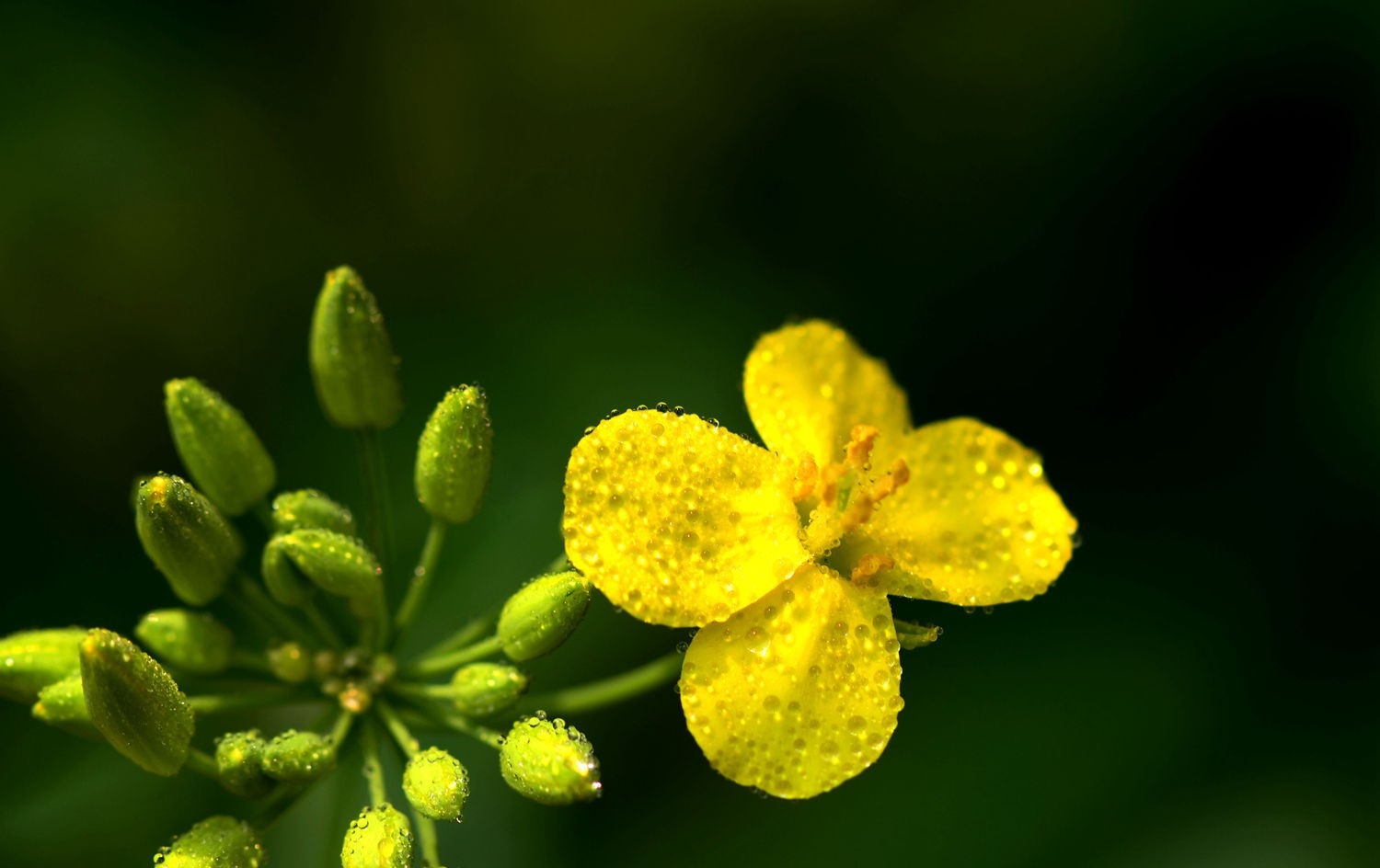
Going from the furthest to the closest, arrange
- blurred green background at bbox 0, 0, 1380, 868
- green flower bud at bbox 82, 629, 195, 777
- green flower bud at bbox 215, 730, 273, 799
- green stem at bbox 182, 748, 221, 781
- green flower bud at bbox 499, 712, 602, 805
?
1. blurred green background at bbox 0, 0, 1380, 868
2. green stem at bbox 182, 748, 221, 781
3. green flower bud at bbox 215, 730, 273, 799
4. green flower bud at bbox 499, 712, 602, 805
5. green flower bud at bbox 82, 629, 195, 777

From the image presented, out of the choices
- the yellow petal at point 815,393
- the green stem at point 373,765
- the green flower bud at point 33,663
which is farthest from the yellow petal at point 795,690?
the green flower bud at point 33,663

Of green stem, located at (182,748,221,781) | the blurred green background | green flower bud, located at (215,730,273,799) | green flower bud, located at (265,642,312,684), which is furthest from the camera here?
the blurred green background

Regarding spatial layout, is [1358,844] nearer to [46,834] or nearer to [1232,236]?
[1232,236]

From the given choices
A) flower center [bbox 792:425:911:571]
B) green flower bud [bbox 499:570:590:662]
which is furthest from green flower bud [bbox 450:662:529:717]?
flower center [bbox 792:425:911:571]

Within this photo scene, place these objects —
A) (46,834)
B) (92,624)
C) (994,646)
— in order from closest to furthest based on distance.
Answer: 1. (46,834)
2. (92,624)
3. (994,646)

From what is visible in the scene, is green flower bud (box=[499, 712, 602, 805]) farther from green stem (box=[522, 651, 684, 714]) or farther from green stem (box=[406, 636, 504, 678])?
green stem (box=[522, 651, 684, 714])

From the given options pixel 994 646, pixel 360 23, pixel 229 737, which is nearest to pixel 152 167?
pixel 360 23

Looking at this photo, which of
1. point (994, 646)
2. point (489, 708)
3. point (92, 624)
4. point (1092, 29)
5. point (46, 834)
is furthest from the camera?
point (1092, 29)
